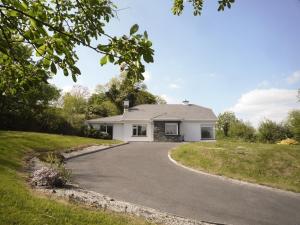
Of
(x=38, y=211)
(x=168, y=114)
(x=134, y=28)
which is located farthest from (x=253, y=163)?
(x=168, y=114)

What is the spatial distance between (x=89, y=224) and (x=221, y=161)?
39.5 feet

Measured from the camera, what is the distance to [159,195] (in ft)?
35.8

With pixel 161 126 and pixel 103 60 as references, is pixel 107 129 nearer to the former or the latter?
pixel 161 126

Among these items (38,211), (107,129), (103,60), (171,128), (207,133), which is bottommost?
(38,211)

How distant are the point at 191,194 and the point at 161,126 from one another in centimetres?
2739

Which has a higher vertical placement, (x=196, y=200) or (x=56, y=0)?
(x=56, y=0)

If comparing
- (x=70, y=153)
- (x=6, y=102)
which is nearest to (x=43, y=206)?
(x=70, y=153)

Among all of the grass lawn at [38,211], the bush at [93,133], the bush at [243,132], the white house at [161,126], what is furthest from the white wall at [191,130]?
the grass lawn at [38,211]

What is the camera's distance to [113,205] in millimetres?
8844

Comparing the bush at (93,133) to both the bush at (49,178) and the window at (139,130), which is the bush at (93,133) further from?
the bush at (49,178)

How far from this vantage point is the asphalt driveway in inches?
366

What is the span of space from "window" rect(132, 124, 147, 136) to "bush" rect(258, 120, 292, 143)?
1559cm

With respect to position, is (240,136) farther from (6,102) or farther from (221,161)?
(6,102)

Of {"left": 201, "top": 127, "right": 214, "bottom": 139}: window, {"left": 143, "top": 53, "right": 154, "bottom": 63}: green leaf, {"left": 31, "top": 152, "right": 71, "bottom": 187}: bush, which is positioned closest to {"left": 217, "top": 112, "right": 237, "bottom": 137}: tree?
{"left": 201, "top": 127, "right": 214, "bottom": 139}: window
